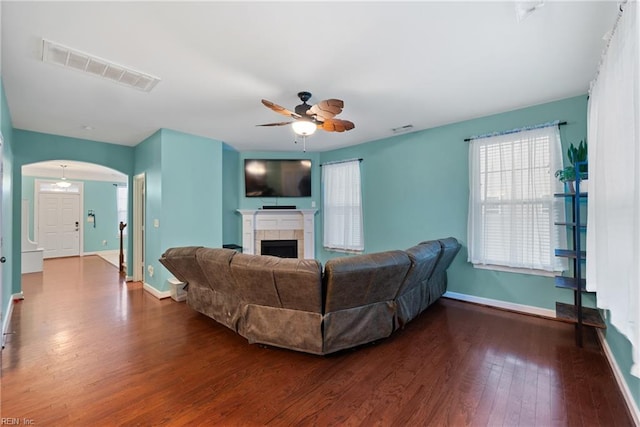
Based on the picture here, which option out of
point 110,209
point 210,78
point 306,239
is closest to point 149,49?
point 210,78

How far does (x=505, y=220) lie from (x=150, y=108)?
4.84 metres

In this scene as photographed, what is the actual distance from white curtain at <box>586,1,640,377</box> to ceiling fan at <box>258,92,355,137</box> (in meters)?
1.80

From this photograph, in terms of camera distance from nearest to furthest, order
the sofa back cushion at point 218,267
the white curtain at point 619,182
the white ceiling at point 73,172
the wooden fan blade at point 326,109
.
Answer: the white curtain at point 619,182, the wooden fan blade at point 326,109, the sofa back cushion at point 218,267, the white ceiling at point 73,172

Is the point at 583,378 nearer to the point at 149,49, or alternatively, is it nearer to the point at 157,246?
the point at 149,49

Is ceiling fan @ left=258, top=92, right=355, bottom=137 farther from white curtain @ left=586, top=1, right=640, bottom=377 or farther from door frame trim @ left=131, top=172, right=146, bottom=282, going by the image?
door frame trim @ left=131, top=172, right=146, bottom=282

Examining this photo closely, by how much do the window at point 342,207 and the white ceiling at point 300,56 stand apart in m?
1.86

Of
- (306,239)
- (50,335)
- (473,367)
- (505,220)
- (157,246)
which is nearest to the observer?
(473,367)

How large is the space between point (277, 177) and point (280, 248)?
5.15 feet

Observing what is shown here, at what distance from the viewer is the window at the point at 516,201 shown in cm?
321

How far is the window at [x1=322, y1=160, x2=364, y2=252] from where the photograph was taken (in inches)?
208

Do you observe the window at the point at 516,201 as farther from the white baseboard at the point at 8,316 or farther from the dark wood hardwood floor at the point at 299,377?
the white baseboard at the point at 8,316

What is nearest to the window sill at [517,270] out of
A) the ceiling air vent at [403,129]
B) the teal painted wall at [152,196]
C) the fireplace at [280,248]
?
the ceiling air vent at [403,129]

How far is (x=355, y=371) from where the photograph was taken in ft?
7.29

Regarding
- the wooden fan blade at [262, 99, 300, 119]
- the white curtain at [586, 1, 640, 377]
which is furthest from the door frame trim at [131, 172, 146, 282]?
the white curtain at [586, 1, 640, 377]
